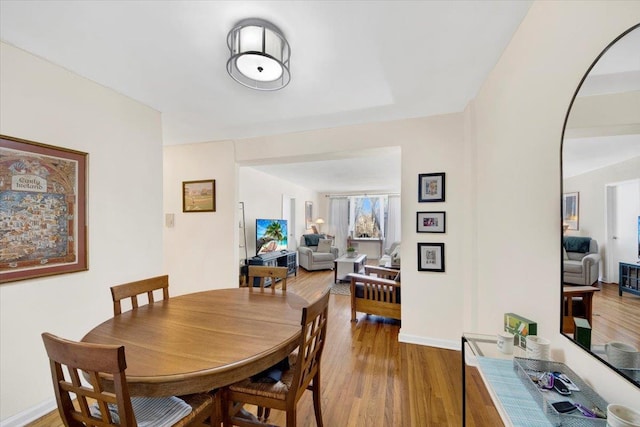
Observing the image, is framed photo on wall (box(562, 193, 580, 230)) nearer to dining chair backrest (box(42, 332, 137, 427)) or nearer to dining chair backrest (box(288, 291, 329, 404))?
dining chair backrest (box(288, 291, 329, 404))

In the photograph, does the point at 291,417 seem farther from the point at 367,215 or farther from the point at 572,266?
the point at 367,215

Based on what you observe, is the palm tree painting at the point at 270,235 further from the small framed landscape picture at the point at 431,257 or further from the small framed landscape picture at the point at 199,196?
the small framed landscape picture at the point at 431,257

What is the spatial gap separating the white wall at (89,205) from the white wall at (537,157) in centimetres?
297

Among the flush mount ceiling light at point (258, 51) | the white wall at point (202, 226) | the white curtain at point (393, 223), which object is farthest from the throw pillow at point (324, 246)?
the flush mount ceiling light at point (258, 51)

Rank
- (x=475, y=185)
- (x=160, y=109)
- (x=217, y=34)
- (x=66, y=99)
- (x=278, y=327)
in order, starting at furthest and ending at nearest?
1. (x=160, y=109)
2. (x=475, y=185)
3. (x=66, y=99)
4. (x=217, y=34)
5. (x=278, y=327)

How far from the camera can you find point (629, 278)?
0.84 m

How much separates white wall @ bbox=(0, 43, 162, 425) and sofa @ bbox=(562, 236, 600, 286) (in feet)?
9.81

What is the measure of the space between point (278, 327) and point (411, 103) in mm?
2213

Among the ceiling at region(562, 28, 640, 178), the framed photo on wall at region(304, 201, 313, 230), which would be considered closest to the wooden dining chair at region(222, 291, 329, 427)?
the ceiling at region(562, 28, 640, 178)

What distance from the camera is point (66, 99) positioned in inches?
76.7

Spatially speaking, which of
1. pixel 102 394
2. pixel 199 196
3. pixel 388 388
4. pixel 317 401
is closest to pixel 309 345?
pixel 317 401

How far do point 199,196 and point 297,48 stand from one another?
261 cm

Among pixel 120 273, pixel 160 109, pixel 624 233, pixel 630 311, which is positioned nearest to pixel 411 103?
pixel 624 233

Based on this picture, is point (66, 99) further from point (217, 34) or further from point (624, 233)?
point (624, 233)
